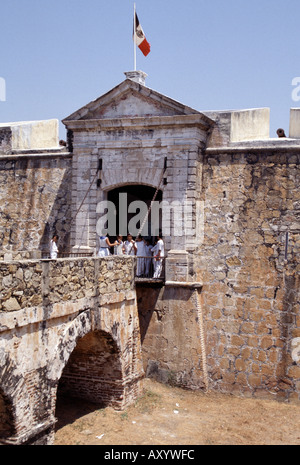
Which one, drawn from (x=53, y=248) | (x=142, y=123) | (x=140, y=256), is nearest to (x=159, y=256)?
(x=140, y=256)

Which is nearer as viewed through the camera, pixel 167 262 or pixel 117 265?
pixel 117 265

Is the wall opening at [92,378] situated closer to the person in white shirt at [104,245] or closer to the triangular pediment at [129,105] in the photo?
the person in white shirt at [104,245]

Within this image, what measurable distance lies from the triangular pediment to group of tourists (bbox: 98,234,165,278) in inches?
114

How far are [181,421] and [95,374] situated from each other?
202 cm

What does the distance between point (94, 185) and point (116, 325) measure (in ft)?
12.5

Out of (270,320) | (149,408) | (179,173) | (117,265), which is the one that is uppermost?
(179,173)

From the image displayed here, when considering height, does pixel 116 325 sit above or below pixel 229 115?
below

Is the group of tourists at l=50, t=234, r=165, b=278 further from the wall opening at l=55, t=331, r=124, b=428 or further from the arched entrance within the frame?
the wall opening at l=55, t=331, r=124, b=428

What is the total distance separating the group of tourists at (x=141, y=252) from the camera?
1245 cm

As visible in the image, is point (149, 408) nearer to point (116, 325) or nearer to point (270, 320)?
point (116, 325)

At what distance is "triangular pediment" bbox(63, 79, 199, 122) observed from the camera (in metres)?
12.3

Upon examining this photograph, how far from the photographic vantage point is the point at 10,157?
1428 centimetres

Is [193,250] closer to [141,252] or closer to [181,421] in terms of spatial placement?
[141,252]

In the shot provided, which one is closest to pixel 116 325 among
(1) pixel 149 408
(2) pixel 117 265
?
(2) pixel 117 265
